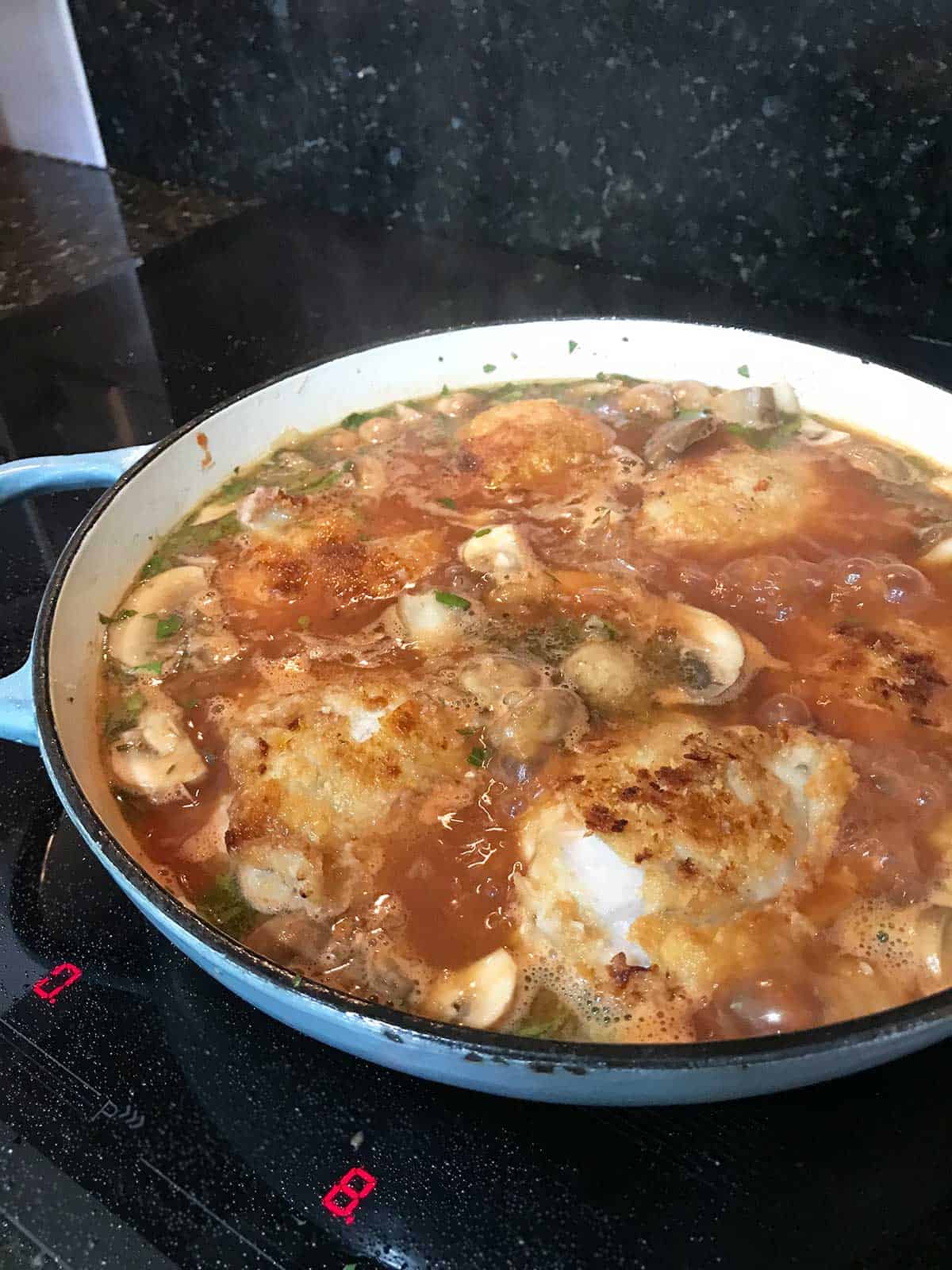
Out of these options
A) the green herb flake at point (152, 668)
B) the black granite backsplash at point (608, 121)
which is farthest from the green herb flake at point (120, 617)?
the black granite backsplash at point (608, 121)

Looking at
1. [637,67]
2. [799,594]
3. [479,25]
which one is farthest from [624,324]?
[479,25]

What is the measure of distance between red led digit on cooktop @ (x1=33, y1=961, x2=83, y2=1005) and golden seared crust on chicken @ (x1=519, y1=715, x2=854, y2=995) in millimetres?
566

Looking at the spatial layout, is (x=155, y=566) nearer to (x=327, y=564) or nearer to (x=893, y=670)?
(x=327, y=564)

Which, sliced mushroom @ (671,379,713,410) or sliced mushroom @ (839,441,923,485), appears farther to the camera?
sliced mushroom @ (671,379,713,410)

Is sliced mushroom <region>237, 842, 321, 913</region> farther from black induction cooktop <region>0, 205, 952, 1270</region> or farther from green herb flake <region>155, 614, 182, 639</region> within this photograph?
green herb flake <region>155, 614, 182, 639</region>

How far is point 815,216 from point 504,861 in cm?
198

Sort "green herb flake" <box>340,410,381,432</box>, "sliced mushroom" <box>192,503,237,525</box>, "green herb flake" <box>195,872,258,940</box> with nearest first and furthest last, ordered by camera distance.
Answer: "green herb flake" <box>195,872,258,940</box>, "sliced mushroom" <box>192,503,237,525</box>, "green herb flake" <box>340,410,381,432</box>

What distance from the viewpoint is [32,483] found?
1.36 meters

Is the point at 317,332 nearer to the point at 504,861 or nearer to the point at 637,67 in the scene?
the point at 637,67

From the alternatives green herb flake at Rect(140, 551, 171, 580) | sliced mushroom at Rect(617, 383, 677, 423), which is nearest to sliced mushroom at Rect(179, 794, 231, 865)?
green herb flake at Rect(140, 551, 171, 580)

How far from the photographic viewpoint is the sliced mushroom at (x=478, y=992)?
0.96 meters

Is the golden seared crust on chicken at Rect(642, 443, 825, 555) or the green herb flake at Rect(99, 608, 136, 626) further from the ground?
the green herb flake at Rect(99, 608, 136, 626)

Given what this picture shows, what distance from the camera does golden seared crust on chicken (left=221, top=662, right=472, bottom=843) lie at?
1.11m

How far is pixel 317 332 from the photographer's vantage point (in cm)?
256
